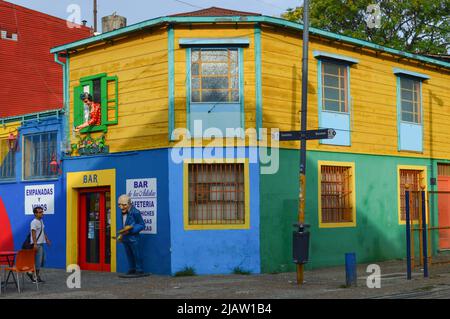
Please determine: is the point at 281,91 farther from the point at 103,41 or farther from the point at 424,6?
the point at 424,6

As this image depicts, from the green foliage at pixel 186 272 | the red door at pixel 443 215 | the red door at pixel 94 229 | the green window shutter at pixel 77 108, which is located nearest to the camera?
the green foliage at pixel 186 272

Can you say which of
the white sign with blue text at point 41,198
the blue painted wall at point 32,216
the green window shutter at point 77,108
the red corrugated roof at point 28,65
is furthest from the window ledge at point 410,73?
the red corrugated roof at point 28,65

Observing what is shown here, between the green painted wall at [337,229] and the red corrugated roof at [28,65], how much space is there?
14350 mm

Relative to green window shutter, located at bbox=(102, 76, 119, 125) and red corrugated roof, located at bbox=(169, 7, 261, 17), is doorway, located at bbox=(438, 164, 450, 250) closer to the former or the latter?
red corrugated roof, located at bbox=(169, 7, 261, 17)

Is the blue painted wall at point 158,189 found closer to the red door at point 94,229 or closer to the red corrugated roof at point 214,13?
the red door at point 94,229

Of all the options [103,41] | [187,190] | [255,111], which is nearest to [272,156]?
[255,111]

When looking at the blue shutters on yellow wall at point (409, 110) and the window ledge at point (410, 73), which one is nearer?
the window ledge at point (410, 73)

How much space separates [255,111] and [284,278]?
4.20 m

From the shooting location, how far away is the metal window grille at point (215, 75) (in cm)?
1783

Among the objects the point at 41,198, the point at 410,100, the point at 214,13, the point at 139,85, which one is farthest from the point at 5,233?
the point at 410,100

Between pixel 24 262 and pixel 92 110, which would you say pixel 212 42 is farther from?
pixel 24 262

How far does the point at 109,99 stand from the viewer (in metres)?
19.2
